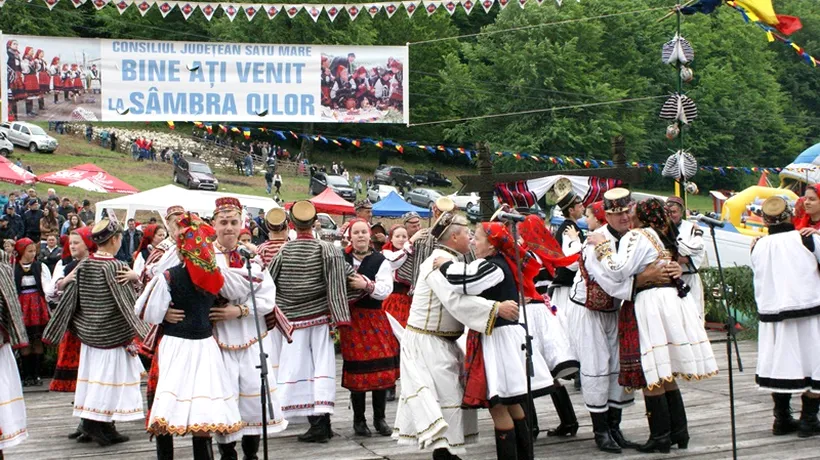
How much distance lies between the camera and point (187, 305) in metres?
6.18

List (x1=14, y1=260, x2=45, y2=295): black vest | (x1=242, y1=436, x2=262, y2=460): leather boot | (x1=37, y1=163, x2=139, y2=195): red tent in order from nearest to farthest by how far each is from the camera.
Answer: (x1=242, y1=436, x2=262, y2=460): leather boot → (x1=14, y1=260, x2=45, y2=295): black vest → (x1=37, y1=163, x2=139, y2=195): red tent

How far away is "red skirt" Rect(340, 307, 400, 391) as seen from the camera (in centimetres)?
823

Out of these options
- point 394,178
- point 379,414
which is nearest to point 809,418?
point 379,414

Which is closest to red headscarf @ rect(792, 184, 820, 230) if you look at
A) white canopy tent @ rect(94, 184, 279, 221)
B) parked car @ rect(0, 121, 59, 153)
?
white canopy tent @ rect(94, 184, 279, 221)

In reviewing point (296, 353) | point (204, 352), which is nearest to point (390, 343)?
point (296, 353)

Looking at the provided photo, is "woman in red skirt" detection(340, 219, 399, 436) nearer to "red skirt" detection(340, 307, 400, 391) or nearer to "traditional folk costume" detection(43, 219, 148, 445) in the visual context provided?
"red skirt" detection(340, 307, 400, 391)

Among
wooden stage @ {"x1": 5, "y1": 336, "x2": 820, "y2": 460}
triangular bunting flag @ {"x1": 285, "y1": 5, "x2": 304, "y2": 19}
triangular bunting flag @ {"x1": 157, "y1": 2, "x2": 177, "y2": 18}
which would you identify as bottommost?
wooden stage @ {"x1": 5, "y1": 336, "x2": 820, "y2": 460}

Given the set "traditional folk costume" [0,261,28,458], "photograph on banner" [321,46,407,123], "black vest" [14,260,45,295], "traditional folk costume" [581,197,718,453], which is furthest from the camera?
"photograph on banner" [321,46,407,123]

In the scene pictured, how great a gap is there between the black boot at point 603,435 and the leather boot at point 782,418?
4.71ft

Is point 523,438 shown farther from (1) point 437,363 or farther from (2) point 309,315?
(2) point 309,315

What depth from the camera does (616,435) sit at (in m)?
7.63

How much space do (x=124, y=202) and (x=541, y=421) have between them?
46.5 ft

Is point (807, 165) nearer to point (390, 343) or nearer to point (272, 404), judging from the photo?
point (390, 343)

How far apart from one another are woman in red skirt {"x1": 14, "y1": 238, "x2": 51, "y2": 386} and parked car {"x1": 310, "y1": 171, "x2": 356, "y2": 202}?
28.8m
